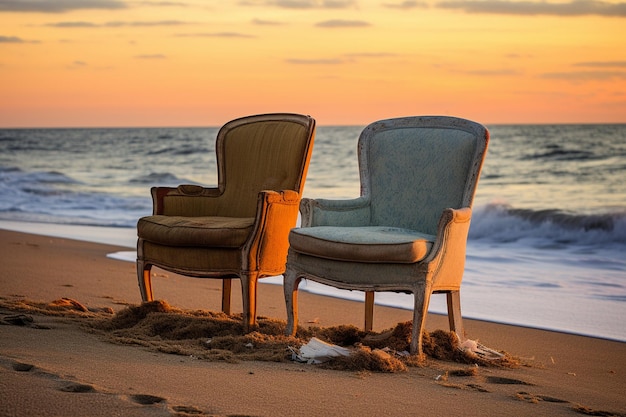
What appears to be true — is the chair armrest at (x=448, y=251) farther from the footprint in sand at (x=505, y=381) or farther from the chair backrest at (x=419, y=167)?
the footprint in sand at (x=505, y=381)

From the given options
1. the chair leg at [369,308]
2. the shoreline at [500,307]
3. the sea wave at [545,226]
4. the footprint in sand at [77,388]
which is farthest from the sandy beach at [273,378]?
the sea wave at [545,226]

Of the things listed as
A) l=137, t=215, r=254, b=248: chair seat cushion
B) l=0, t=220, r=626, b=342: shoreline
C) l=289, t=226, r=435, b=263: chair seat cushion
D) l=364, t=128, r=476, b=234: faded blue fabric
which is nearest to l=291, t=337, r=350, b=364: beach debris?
l=289, t=226, r=435, b=263: chair seat cushion

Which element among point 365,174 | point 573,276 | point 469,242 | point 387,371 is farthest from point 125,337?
point 469,242

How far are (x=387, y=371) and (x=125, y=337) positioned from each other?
48.4 inches

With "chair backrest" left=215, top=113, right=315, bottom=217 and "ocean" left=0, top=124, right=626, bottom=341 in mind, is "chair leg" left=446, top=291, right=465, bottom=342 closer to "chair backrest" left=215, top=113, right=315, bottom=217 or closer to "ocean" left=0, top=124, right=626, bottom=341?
"ocean" left=0, top=124, right=626, bottom=341

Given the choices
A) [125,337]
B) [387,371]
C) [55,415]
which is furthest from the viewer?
[125,337]

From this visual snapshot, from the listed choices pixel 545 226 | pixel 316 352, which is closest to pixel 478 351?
pixel 316 352

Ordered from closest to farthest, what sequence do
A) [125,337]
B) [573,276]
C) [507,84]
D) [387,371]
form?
[387,371], [125,337], [573,276], [507,84]

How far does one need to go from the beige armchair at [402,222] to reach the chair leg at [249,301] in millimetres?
180

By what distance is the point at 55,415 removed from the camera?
252 centimetres

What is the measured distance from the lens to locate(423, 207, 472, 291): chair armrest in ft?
12.6

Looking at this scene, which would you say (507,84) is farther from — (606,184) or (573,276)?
(573,276)

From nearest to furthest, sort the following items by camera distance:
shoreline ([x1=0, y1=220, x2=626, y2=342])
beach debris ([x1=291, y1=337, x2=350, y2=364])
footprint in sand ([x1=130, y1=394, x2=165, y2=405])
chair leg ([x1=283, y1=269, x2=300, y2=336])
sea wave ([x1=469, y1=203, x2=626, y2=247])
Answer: footprint in sand ([x1=130, y1=394, x2=165, y2=405]), beach debris ([x1=291, y1=337, x2=350, y2=364]), chair leg ([x1=283, y1=269, x2=300, y2=336]), shoreline ([x1=0, y1=220, x2=626, y2=342]), sea wave ([x1=469, y1=203, x2=626, y2=247])

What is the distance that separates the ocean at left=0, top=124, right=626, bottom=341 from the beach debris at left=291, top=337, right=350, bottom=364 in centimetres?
161
